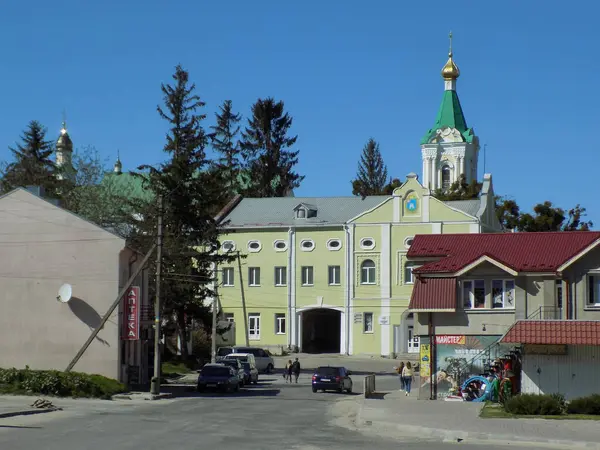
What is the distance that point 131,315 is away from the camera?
48.4 meters

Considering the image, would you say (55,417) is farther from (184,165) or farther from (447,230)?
(447,230)

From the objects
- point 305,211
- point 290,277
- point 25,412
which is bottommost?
point 25,412

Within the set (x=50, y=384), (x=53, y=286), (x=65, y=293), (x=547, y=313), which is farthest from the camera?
(x=53, y=286)

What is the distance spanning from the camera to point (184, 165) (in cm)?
6688

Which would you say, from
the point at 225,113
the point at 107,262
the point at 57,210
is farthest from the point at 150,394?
the point at 225,113

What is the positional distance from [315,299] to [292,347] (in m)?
4.29

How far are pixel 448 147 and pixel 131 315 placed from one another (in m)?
80.4

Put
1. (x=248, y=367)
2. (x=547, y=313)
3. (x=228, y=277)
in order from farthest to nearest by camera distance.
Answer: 1. (x=228, y=277)
2. (x=248, y=367)
3. (x=547, y=313)

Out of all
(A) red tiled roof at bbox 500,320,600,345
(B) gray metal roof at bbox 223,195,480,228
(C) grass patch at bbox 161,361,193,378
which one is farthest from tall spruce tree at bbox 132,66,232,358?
(A) red tiled roof at bbox 500,320,600,345

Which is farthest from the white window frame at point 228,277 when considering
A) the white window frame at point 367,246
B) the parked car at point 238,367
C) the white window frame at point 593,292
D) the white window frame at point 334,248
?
the white window frame at point 593,292

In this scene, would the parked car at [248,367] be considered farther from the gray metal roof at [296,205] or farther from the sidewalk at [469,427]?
the gray metal roof at [296,205]

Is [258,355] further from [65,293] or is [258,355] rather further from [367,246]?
[65,293]

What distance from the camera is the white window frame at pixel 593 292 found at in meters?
43.7

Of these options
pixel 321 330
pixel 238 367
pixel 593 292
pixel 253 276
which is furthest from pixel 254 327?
pixel 593 292
